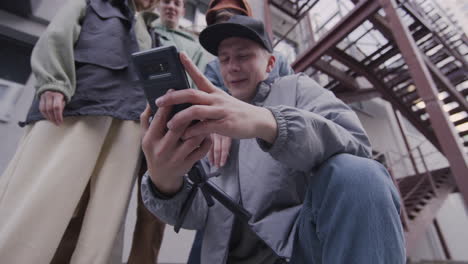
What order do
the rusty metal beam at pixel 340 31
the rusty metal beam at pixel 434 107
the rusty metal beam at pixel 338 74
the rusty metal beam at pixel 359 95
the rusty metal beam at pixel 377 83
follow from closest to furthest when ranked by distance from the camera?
the rusty metal beam at pixel 434 107 → the rusty metal beam at pixel 340 31 → the rusty metal beam at pixel 377 83 → the rusty metal beam at pixel 338 74 → the rusty metal beam at pixel 359 95

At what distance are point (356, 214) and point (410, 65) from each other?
6.96ft

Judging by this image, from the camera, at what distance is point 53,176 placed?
0.74 meters

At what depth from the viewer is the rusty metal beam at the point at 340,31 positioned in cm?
238

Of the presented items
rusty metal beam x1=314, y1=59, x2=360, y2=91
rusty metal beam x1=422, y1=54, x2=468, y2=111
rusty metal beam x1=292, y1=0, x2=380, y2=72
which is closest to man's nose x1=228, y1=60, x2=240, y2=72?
rusty metal beam x1=292, y1=0, x2=380, y2=72

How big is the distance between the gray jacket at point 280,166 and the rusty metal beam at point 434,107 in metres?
1.50

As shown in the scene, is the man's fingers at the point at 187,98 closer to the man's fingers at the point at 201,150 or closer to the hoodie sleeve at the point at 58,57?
the man's fingers at the point at 201,150

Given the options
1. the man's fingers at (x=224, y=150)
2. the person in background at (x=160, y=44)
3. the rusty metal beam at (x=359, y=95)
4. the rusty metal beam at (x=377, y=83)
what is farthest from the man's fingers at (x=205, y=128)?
the rusty metal beam at (x=359, y=95)

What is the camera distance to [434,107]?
1753 mm

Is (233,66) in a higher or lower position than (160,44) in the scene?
lower

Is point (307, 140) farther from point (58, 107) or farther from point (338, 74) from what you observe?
point (338, 74)

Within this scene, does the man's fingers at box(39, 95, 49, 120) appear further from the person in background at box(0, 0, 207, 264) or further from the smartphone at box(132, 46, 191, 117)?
the smartphone at box(132, 46, 191, 117)

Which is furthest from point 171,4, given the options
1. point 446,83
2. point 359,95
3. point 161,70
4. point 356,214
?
point 359,95

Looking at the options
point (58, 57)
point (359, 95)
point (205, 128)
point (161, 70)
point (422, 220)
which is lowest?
point (422, 220)

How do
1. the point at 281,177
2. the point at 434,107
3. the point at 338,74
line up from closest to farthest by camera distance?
the point at 281,177
the point at 434,107
the point at 338,74
